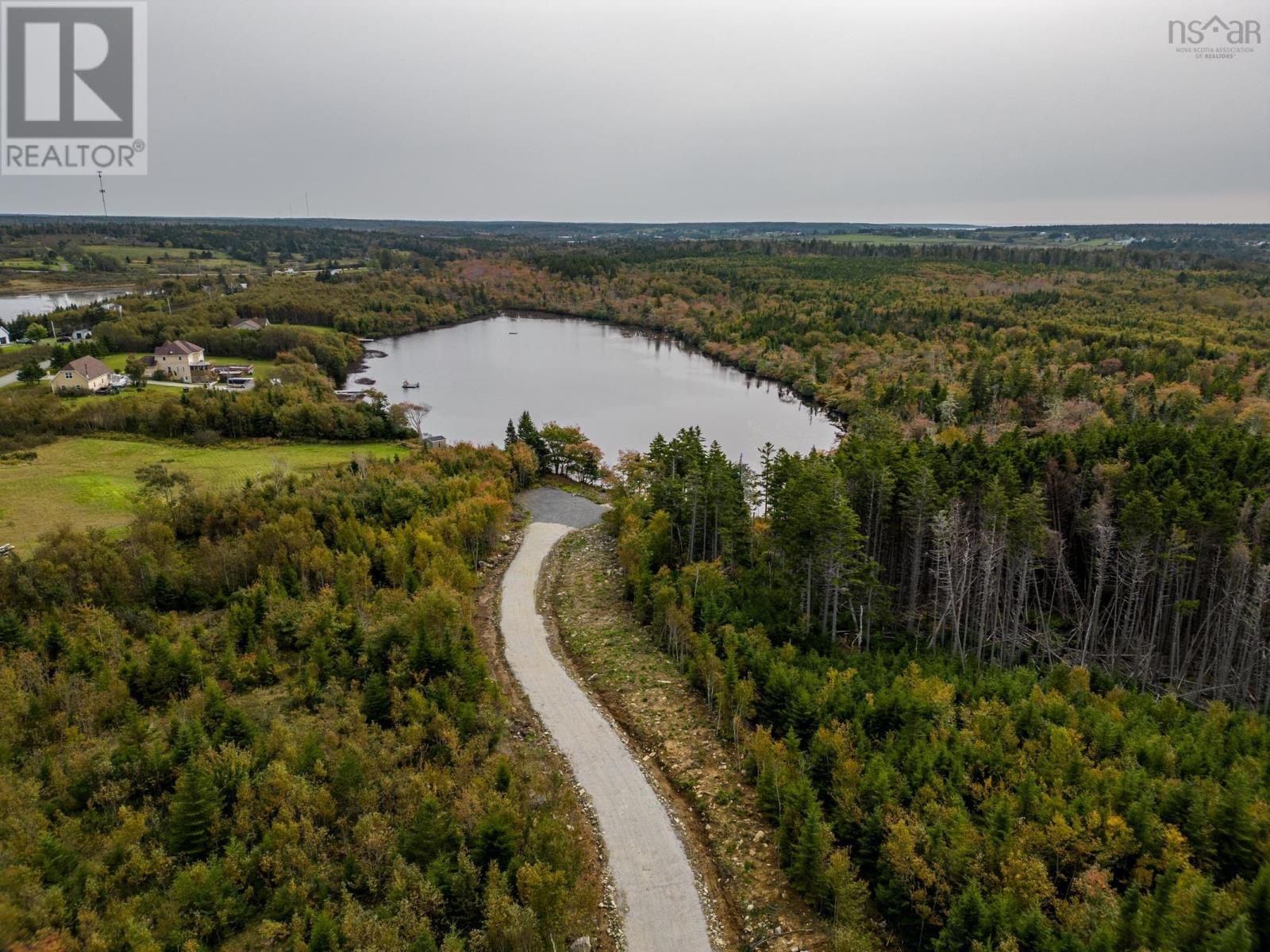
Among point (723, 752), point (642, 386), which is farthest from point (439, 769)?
point (642, 386)

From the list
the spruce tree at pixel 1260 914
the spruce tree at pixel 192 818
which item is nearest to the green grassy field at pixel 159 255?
the spruce tree at pixel 192 818

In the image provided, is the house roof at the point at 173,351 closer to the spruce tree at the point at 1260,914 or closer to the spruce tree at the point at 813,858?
the spruce tree at the point at 813,858

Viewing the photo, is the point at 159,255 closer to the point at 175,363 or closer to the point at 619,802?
the point at 175,363

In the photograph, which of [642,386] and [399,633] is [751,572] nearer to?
[399,633]

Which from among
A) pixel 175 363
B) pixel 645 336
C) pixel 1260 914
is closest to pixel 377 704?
pixel 1260 914

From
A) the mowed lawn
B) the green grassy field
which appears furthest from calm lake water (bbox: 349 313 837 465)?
the green grassy field

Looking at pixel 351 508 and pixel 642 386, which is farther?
pixel 642 386
